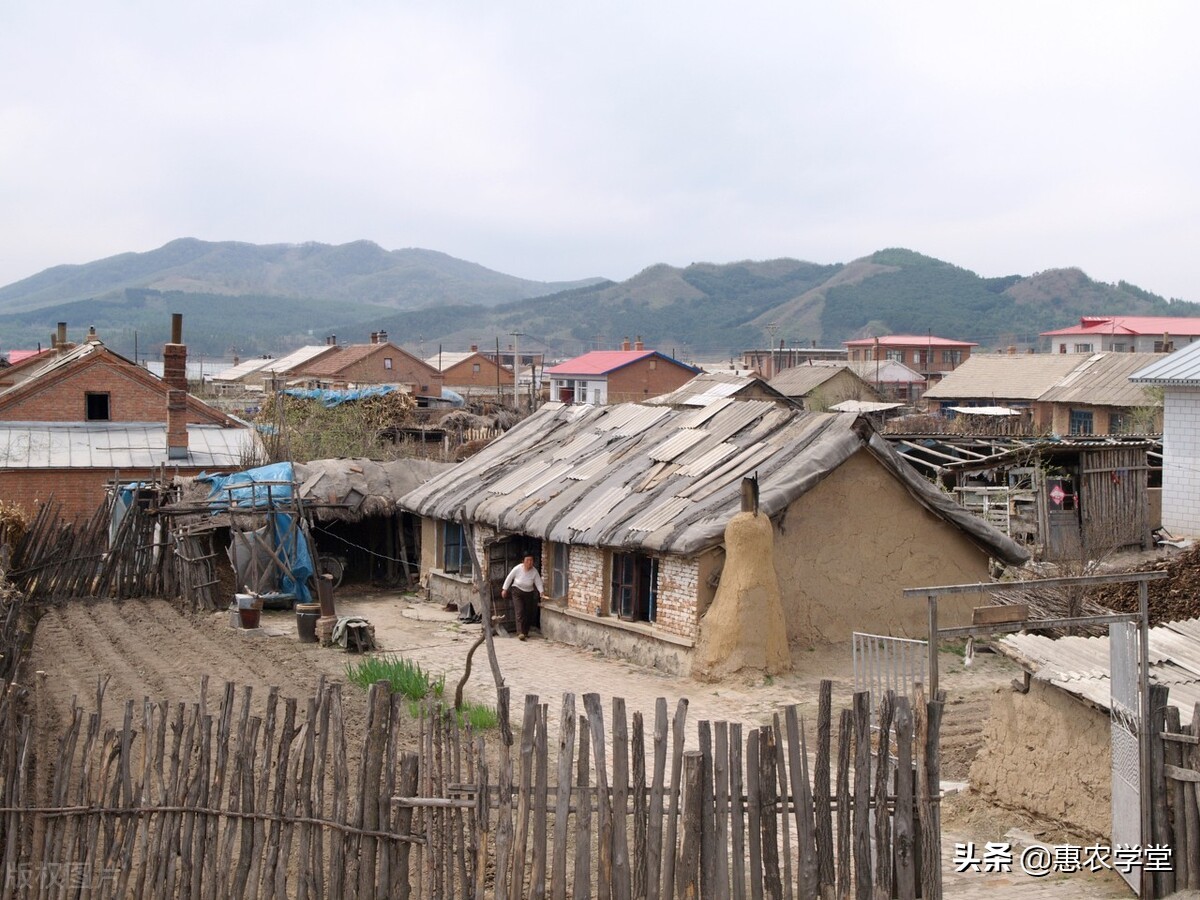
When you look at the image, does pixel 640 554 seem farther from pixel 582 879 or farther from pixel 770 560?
pixel 582 879

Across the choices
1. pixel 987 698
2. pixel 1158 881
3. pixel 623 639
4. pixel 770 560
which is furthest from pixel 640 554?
pixel 1158 881

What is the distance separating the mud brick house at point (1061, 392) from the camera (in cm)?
4553

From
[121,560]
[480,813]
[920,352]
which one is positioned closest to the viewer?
[480,813]

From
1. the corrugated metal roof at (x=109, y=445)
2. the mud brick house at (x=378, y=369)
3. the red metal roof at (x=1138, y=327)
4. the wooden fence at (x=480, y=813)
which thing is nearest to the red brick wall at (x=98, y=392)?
the corrugated metal roof at (x=109, y=445)

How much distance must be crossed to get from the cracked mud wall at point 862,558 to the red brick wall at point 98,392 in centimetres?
2302

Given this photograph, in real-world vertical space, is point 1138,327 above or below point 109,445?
above

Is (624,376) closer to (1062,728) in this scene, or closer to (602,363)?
(602,363)

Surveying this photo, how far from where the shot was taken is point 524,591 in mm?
19578

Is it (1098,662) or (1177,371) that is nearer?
(1098,662)

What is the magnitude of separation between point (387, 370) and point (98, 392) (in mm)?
44575

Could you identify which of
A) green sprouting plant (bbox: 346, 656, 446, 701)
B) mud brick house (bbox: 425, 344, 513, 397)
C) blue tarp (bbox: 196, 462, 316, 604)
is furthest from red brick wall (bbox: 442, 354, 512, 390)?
green sprouting plant (bbox: 346, 656, 446, 701)

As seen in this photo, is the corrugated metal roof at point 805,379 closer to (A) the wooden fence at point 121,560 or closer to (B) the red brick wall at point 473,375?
(B) the red brick wall at point 473,375

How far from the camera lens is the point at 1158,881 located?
7953mm

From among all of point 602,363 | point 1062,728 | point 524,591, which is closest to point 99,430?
point 524,591
